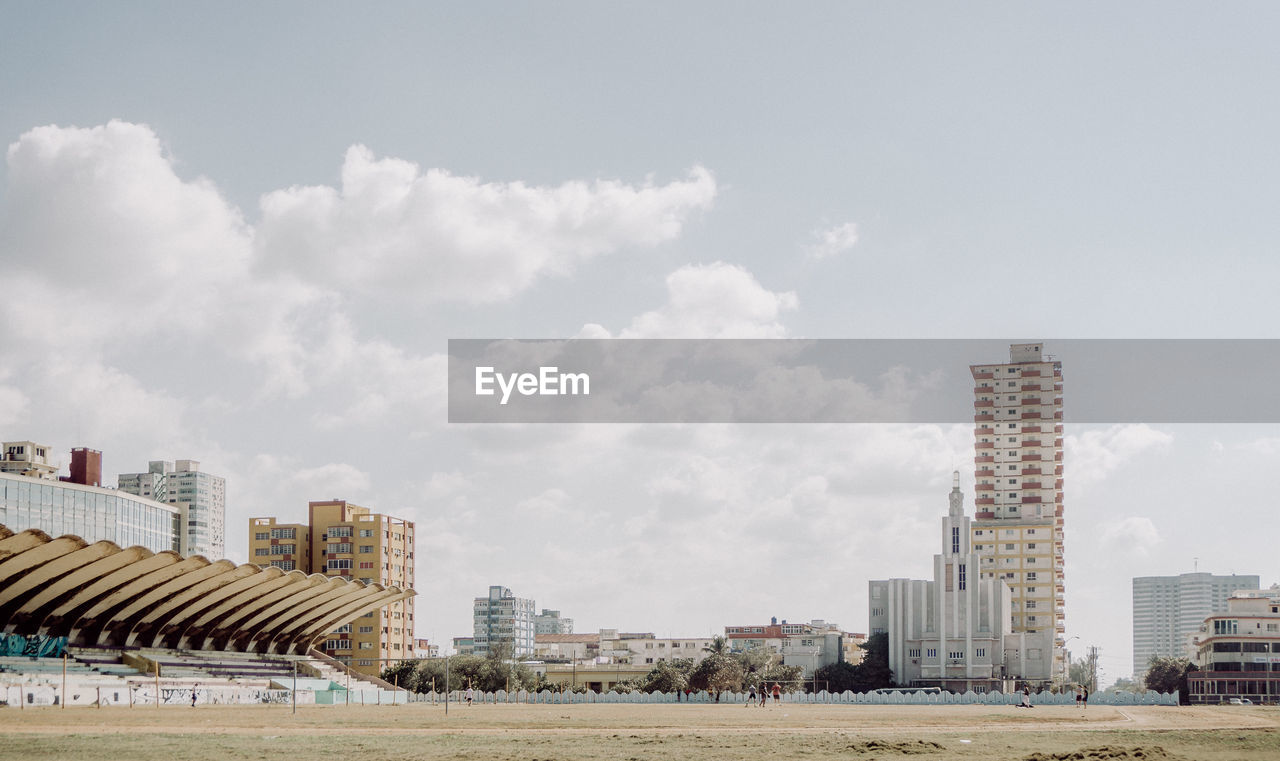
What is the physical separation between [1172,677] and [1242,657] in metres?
13.7

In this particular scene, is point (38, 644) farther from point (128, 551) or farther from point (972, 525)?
point (972, 525)

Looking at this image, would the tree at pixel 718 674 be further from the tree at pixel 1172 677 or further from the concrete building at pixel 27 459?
the concrete building at pixel 27 459

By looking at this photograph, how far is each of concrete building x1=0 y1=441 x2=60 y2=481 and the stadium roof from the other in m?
81.4

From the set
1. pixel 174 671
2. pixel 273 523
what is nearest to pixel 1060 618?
pixel 273 523

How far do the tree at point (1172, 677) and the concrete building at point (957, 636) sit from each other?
49.0 ft

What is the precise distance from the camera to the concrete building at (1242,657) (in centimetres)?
13950

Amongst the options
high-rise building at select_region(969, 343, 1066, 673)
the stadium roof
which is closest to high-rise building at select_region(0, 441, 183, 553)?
the stadium roof

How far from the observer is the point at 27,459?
177 meters

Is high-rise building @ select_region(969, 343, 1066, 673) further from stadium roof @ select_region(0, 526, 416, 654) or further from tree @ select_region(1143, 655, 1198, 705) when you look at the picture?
stadium roof @ select_region(0, 526, 416, 654)

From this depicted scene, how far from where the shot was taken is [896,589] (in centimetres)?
14900

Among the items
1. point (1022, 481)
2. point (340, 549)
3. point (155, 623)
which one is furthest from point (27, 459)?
point (1022, 481)

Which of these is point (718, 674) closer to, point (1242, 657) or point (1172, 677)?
point (1242, 657)

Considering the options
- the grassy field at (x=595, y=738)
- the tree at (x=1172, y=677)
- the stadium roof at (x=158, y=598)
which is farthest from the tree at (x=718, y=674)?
the grassy field at (x=595, y=738)

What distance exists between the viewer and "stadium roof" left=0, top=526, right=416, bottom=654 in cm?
7700
